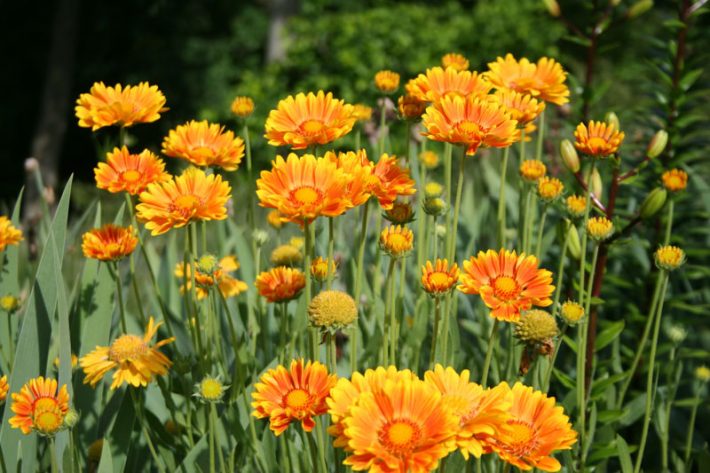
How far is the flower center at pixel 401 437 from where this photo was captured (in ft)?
2.76

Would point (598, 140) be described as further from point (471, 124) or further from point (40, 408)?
point (40, 408)

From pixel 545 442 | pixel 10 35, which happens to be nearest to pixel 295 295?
pixel 545 442

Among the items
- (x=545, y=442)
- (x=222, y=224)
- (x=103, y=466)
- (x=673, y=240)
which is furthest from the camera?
(x=222, y=224)

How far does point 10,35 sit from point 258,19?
3.03m

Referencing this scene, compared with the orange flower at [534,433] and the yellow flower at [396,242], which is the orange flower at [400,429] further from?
the yellow flower at [396,242]

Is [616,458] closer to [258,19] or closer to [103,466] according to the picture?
[103,466]

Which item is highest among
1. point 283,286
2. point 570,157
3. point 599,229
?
point 570,157

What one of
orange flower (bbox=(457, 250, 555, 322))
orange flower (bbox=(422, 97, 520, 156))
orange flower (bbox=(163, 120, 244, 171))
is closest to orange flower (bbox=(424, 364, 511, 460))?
orange flower (bbox=(457, 250, 555, 322))

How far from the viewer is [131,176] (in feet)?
4.20

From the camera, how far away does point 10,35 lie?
8.38 metres

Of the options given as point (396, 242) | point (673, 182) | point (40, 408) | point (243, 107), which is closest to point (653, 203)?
point (673, 182)

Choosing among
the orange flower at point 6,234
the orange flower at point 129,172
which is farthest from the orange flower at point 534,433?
the orange flower at point 6,234

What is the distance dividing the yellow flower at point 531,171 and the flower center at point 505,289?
0.51m

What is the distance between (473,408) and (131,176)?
0.69 metres
